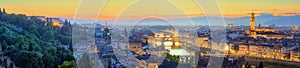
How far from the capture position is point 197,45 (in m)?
4.24

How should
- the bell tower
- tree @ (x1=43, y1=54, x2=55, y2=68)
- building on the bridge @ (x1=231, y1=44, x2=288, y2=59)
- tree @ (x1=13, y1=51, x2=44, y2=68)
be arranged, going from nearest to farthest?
1. tree @ (x1=13, y1=51, x2=44, y2=68)
2. tree @ (x1=43, y1=54, x2=55, y2=68)
3. the bell tower
4. building on the bridge @ (x1=231, y1=44, x2=288, y2=59)

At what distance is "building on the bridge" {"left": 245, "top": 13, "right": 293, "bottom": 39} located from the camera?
5.07 m

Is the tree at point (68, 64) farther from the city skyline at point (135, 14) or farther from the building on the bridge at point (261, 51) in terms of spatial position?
the building on the bridge at point (261, 51)

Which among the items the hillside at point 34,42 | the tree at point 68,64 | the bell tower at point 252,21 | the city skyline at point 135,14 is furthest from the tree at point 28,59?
the bell tower at point 252,21

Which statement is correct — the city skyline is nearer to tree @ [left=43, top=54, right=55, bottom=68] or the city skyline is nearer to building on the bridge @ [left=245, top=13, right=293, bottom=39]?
building on the bridge @ [left=245, top=13, right=293, bottom=39]

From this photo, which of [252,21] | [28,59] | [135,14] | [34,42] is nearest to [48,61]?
[28,59]

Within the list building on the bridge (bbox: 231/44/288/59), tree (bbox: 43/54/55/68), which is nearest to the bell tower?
building on the bridge (bbox: 231/44/288/59)

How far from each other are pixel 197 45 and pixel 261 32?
1618mm

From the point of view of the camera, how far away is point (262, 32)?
18.2 feet

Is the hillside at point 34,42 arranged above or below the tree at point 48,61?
above

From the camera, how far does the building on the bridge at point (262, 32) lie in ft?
16.6

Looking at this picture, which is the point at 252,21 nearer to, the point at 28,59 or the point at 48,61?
the point at 48,61

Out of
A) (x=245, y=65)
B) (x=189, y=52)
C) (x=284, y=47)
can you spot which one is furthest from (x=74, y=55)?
(x=284, y=47)

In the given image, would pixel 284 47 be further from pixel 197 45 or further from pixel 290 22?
pixel 197 45
